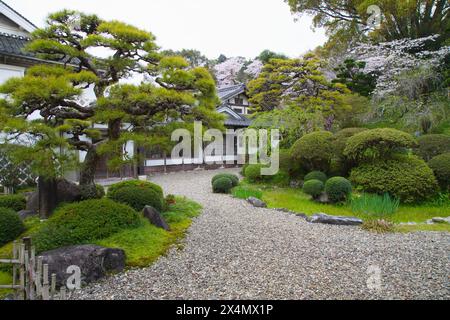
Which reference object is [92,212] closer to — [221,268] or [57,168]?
[57,168]

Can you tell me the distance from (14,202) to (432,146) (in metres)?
11.5

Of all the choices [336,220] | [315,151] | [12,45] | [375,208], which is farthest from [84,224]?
[12,45]

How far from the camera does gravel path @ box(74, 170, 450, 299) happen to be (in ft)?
11.4

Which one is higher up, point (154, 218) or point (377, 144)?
point (377, 144)

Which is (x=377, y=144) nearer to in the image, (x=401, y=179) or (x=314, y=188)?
(x=401, y=179)

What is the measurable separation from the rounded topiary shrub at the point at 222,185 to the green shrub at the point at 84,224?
5288 mm

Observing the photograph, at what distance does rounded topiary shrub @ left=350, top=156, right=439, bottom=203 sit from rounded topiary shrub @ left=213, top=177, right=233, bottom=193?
4019 mm

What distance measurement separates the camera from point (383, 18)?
16500 mm

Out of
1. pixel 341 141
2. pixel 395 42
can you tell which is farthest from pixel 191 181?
pixel 395 42

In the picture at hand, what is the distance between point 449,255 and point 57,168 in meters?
6.21

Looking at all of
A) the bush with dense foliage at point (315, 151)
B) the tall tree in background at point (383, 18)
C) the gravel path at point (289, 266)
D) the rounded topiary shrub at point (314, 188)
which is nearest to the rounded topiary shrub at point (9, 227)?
the gravel path at point (289, 266)

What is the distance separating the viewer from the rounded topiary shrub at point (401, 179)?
27.0ft

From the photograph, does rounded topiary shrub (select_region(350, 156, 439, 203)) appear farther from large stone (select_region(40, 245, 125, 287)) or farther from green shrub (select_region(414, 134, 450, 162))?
large stone (select_region(40, 245, 125, 287))

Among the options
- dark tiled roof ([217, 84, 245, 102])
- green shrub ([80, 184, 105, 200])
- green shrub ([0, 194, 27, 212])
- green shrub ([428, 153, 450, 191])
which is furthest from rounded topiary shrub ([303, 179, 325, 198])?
dark tiled roof ([217, 84, 245, 102])
